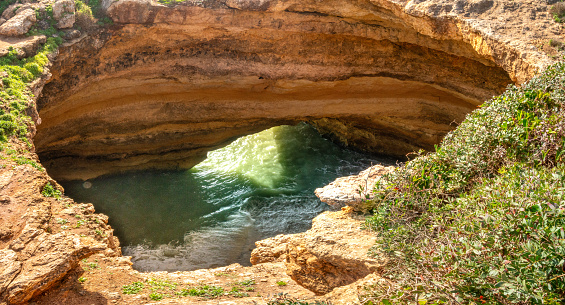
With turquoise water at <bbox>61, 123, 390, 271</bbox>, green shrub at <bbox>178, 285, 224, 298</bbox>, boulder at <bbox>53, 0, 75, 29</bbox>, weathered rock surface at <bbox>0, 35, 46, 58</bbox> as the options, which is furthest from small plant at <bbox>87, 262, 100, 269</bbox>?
boulder at <bbox>53, 0, 75, 29</bbox>

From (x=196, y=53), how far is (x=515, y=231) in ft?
29.3

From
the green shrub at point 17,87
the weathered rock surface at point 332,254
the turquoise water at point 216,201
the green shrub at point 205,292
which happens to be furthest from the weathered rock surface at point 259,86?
the turquoise water at point 216,201

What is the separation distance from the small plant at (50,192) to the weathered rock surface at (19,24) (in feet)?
14.1

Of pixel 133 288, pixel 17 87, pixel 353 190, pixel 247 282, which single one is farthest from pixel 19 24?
pixel 353 190

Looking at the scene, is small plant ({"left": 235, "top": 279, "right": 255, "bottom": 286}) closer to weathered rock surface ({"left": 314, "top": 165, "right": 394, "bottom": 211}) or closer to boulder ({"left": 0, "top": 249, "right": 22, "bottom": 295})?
weathered rock surface ({"left": 314, "top": 165, "right": 394, "bottom": 211})

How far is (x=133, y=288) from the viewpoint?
5559 millimetres

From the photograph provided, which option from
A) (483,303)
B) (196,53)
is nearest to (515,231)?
(483,303)

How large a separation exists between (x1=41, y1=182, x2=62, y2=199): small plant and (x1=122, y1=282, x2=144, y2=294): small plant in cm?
202

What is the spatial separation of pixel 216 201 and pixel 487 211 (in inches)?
341

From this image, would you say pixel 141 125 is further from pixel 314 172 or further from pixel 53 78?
pixel 314 172

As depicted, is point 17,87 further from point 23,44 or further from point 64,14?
Answer: point 64,14

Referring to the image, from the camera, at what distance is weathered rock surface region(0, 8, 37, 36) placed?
8595 mm

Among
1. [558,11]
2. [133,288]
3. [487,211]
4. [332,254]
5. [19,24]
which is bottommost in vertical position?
[133,288]

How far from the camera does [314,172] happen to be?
43.4ft
